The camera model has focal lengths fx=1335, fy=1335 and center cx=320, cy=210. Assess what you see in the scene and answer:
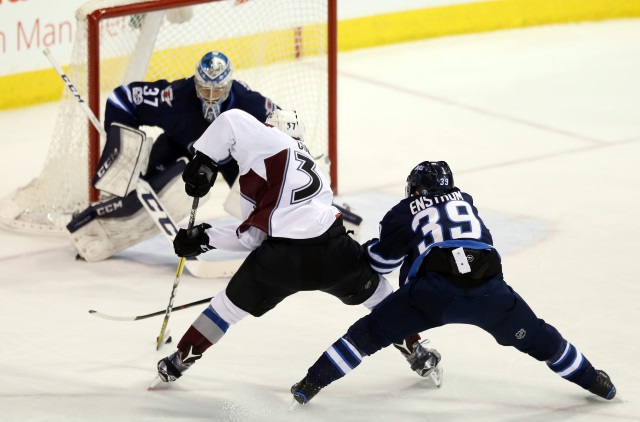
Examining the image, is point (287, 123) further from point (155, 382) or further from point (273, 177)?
point (155, 382)

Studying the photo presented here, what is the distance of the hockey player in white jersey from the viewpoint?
3.68m

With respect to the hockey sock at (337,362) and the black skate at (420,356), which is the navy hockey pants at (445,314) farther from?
the black skate at (420,356)

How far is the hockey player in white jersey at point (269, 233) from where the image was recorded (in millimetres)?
3684

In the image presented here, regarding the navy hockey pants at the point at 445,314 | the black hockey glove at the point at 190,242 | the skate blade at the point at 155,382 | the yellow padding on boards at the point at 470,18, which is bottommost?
the yellow padding on boards at the point at 470,18

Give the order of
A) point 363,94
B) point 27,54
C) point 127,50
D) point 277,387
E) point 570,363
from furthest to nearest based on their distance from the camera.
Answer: point 363,94, point 27,54, point 127,50, point 277,387, point 570,363

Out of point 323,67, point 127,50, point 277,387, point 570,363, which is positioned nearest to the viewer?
point 570,363

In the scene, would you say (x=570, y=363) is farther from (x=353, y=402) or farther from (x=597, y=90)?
(x=597, y=90)

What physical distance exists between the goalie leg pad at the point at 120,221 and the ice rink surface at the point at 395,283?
0.08 meters

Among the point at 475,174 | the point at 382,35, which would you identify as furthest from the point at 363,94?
the point at 475,174

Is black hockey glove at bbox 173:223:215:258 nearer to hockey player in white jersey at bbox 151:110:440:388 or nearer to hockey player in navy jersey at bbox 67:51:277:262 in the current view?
hockey player in white jersey at bbox 151:110:440:388

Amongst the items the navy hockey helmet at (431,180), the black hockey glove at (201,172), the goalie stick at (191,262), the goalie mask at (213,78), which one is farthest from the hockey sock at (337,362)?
the goalie mask at (213,78)

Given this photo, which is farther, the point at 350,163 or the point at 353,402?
the point at 350,163

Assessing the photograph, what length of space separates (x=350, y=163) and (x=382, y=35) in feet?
7.90

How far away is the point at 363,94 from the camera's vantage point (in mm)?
7883
